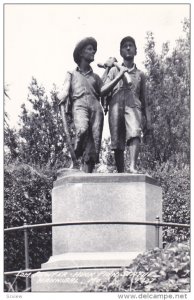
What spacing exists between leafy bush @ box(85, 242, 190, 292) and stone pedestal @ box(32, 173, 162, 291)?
1.39 m

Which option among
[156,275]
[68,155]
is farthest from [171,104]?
[156,275]

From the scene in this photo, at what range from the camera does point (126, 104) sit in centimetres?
1100

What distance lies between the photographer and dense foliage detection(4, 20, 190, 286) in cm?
2283

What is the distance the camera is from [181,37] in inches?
1222

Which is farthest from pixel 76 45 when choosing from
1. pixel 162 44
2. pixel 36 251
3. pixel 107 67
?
pixel 162 44

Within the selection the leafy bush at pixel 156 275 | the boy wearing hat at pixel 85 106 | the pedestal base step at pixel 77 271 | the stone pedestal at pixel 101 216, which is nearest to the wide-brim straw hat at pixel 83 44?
the boy wearing hat at pixel 85 106

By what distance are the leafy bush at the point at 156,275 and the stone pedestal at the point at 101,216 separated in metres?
1.39

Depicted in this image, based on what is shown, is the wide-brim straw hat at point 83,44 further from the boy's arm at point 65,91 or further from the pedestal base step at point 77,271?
the pedestal base step at point 77,271

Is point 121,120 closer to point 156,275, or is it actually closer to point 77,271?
point 77,271

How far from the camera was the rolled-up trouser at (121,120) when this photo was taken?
10.9 meters

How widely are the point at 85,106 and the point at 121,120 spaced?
0.60m

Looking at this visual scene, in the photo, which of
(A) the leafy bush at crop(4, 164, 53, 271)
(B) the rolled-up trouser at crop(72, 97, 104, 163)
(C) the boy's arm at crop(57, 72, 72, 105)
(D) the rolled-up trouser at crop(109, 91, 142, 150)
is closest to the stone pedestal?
(B) the rolled-up trouser at crop(72, 97, 104, 163)

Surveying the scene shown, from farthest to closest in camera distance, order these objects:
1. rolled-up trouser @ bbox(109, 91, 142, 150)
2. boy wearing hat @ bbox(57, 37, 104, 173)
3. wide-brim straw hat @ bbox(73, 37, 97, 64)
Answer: wide-brim straw hat @ bbox(73, 37, 97, 64) < rolled-up trouser @ bbox(109, 91, 142, 150) < boy wearing hat @ bbox(57, 37, 104, 173)

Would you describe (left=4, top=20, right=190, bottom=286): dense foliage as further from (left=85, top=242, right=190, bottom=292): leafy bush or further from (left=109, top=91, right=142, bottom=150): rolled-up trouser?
(left=85, top=242, right=190, bottom=292): leafy bush
